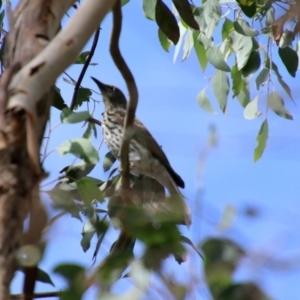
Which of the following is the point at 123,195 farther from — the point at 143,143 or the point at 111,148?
the point at 143,143

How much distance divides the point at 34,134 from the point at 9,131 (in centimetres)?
4

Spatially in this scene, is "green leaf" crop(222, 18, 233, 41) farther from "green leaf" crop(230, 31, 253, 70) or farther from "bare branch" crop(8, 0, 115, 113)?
"bare branch" crop(8, 0, 115, 113)

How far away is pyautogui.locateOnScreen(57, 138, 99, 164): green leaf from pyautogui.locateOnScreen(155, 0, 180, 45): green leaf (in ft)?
4.17

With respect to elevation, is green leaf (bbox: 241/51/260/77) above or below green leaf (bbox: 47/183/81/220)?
below

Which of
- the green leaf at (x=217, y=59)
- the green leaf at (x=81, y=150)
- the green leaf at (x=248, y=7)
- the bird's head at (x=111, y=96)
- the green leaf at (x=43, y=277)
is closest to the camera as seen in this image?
the green leaf at (x=81, y=150)

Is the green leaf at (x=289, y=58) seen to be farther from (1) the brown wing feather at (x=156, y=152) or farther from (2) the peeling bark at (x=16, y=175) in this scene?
(2) the peeling bark at (x=16, y=175)

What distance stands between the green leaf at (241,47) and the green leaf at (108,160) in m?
0.66

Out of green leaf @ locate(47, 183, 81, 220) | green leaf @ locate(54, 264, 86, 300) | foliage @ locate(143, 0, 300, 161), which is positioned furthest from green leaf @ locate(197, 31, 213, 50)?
green leaf @ locate(54, 264, 86, 300)

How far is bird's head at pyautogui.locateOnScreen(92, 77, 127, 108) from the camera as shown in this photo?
4.36 metres

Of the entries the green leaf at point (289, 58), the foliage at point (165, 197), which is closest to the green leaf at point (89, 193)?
the foliage at point (165, 197)

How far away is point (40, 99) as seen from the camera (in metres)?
1.43

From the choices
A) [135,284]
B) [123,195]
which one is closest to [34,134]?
[135,284]

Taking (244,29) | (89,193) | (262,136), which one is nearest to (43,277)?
(89,193)

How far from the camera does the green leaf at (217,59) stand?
3.23 meters
